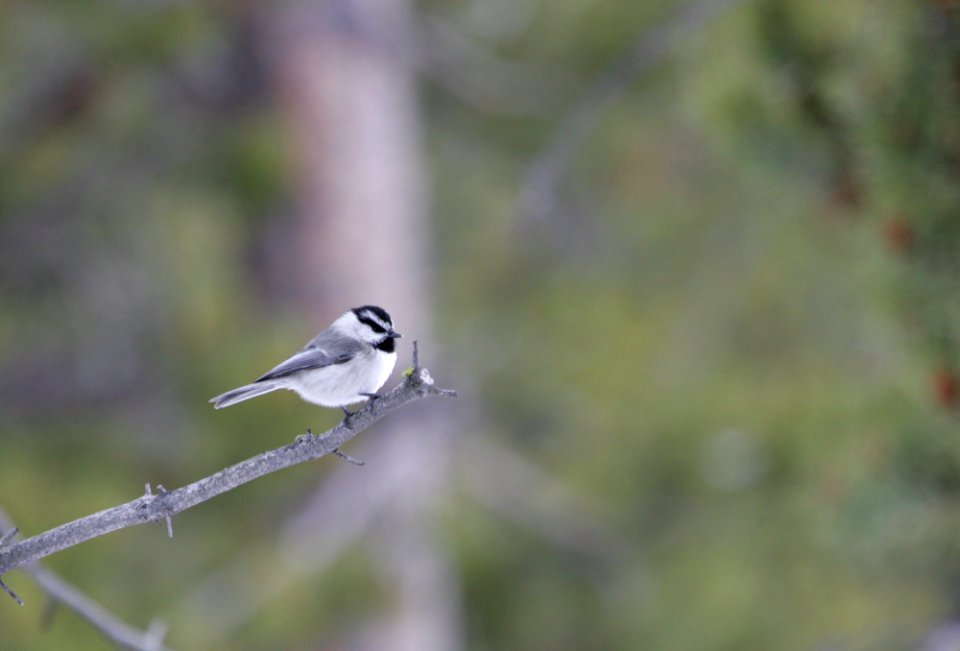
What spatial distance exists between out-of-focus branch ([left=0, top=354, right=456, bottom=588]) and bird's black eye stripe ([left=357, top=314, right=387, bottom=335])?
804mm

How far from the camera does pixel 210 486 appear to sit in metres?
1.57

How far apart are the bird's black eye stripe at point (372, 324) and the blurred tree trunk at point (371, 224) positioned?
2.89 metres

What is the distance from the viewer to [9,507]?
14.0ft

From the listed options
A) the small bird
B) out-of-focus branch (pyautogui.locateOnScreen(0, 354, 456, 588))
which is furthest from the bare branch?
the small bird

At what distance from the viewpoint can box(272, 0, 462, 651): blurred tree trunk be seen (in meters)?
5.77

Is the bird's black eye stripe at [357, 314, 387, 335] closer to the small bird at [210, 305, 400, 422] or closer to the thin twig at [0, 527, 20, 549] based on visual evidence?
the small bird at [210, 305, 400, 422]

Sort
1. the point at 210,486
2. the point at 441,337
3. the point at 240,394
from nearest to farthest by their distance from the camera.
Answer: the point at 210,486
the point at 240,394
the point at 441,337

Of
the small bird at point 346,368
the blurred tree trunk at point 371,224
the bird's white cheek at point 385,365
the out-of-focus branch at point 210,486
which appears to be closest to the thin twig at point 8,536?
the out-of-focus branch at point 210,486

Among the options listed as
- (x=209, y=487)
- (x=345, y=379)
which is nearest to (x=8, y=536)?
(x=209, y=487)

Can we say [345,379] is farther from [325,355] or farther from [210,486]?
[210,486]

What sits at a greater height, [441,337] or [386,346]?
[386,346]

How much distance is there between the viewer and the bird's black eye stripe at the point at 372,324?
8.18 feet

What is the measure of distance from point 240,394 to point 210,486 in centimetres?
69

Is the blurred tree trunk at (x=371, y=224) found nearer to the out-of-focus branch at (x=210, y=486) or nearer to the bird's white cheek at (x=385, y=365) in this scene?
the bird's white cheek at (x=385, y=365)
